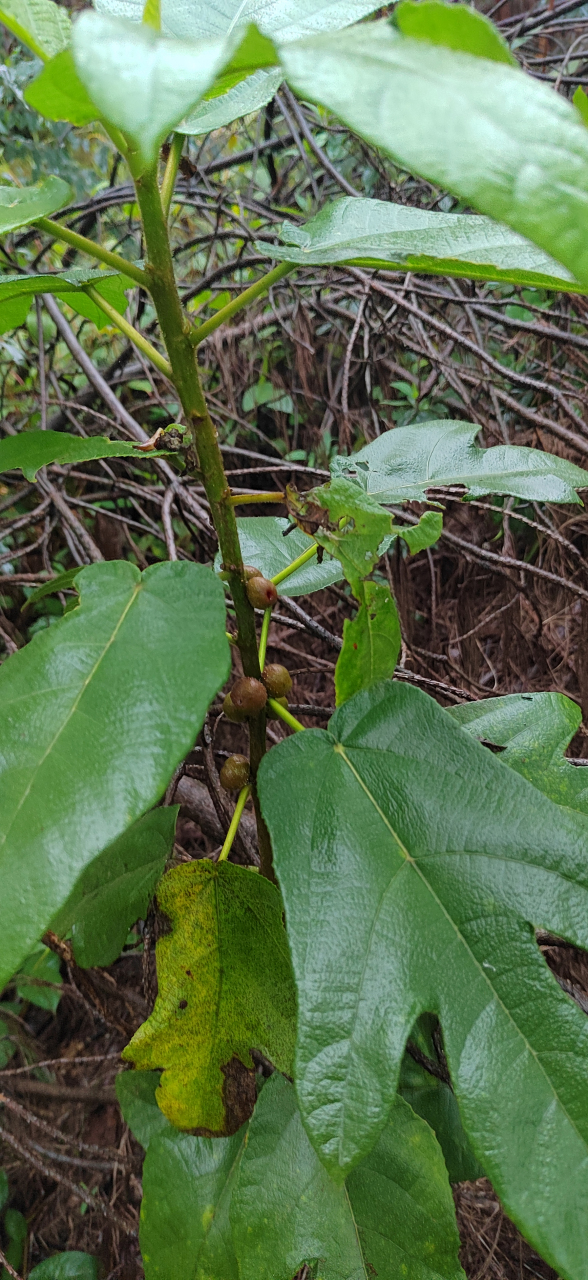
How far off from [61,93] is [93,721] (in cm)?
33

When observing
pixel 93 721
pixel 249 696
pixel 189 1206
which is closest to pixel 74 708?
pixel 93 721

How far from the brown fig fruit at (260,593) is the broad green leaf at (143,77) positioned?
1.12 feet

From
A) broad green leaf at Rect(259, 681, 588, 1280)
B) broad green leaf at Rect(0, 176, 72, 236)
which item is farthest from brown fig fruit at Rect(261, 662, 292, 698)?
broad green leaf at Rect(0, 176, 72, 236)

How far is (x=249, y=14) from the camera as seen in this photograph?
0.51 meters

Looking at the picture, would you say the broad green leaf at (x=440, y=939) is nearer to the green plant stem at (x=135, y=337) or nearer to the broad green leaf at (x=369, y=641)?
the broad green leaf at (x=369, y=641)

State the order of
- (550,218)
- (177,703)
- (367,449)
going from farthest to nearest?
(367,449) → (177,703) → (550,218)

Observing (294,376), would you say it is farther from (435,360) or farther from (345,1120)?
(345,1120)

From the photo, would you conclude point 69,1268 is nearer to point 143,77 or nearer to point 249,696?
point 249,696

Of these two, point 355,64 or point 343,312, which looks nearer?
point 355,64

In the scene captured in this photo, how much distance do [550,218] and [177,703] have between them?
272mm

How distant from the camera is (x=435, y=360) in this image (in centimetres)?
134

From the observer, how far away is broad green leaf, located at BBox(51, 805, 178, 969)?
2.19 feet

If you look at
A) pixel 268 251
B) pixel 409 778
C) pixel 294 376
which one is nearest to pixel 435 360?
pixel 294 376

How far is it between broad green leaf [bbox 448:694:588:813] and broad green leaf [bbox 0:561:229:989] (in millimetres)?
285
